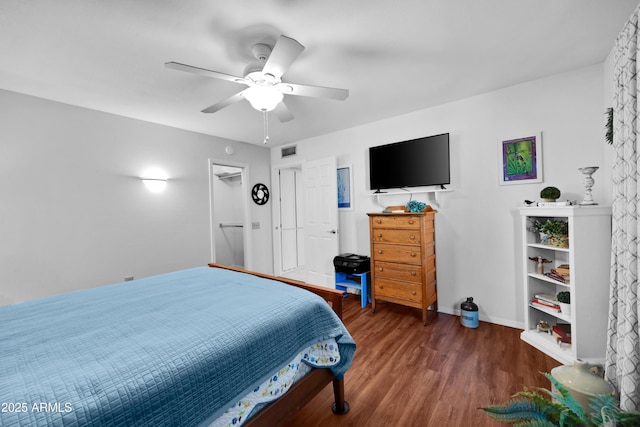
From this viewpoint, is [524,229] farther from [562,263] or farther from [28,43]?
[28,43]

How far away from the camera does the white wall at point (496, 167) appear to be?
235cm

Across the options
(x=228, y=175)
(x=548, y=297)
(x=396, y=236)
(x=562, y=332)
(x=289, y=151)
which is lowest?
(x=562, y=332)

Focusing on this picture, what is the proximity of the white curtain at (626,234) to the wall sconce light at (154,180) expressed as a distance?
168 inches

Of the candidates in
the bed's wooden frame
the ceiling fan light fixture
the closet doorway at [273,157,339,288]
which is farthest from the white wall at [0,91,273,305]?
the bed's wooden frame

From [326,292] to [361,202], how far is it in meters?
2.21

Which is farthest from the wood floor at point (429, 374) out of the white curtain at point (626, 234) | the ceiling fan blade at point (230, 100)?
the ceiling fan blade at point (230, 100)

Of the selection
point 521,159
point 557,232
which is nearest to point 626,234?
point 557,232

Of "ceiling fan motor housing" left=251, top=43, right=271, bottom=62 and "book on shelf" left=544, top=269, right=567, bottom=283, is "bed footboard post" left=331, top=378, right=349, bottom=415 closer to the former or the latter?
"book on shelf" left=544, top=269, right=567, bottom=283

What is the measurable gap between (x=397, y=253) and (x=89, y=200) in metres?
3.51

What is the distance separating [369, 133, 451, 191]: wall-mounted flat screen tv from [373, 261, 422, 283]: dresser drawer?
99cm

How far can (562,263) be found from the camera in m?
2.41

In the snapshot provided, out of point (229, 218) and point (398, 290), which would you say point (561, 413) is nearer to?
point (398, 290)

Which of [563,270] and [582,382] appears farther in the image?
[563,270]

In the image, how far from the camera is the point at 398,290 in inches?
119
